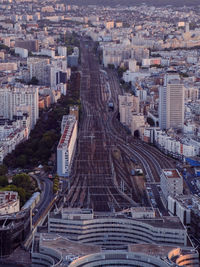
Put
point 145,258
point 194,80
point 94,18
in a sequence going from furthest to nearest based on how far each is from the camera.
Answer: point 94,18 → point 194,80 → point 145,258

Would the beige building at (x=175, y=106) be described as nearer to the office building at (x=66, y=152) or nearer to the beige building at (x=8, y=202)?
the office building at (x=66, y=152)

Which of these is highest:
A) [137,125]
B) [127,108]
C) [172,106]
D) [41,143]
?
[172,106]

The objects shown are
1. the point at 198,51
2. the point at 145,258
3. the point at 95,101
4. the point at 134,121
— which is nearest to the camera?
the point at 145,258

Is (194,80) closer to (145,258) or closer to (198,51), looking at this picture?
(198,51)

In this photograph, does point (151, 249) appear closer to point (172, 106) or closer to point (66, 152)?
point (66, 152)

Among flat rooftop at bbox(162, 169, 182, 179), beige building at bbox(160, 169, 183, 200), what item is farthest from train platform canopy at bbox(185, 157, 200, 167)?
beige building at bbox(160, 169, 183, 200)

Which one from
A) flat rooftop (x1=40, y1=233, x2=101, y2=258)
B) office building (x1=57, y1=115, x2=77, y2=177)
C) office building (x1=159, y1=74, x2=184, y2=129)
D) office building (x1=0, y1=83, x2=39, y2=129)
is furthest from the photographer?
office building (x1=0, y1=83, x2=39, y2=129)

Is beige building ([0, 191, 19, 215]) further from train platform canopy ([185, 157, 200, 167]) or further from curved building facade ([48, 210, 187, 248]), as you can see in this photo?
train platform canopy ([185, 157, 200, 167])

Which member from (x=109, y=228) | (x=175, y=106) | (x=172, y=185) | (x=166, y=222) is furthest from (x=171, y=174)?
(x=175, y=106)

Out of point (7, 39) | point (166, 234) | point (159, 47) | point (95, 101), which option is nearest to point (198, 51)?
point (159, 47)
